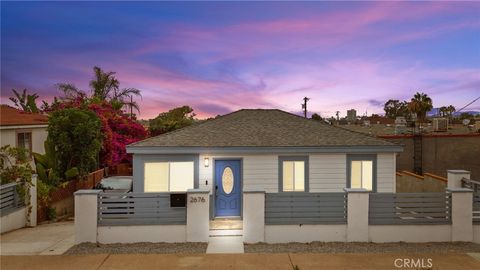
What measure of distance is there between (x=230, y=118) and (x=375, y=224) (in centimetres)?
792

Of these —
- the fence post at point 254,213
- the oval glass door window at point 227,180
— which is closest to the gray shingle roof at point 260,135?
the oval glass door window at point 227,180

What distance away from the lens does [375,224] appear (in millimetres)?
9953

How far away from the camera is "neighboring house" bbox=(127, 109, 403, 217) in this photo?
1268 cm

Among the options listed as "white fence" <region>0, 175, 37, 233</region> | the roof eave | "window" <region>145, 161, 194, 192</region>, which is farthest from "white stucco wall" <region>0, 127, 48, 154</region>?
"window" <region>145, 161, 194, 192</region>

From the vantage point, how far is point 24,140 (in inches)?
750

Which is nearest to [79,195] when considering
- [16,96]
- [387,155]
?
[387,155]

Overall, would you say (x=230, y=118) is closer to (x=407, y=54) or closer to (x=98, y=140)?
(x=98, y=140)

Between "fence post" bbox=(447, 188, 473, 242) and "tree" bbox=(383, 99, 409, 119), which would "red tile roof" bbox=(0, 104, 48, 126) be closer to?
"fence post" bbox=(447, 188, 473, 242)

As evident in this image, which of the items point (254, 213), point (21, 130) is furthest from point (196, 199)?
point (21, 130)

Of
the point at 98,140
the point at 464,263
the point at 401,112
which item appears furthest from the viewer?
the point at 401,112

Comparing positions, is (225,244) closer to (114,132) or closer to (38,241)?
(38,241)

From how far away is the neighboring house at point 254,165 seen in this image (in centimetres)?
1268

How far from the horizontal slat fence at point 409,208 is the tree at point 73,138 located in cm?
1328

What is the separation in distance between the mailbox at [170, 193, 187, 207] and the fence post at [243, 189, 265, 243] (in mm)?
1645
